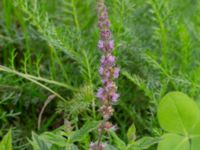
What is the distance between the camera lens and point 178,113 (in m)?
1.39

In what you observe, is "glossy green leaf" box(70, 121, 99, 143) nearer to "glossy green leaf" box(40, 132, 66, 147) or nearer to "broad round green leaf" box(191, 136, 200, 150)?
"glossy green leaf" box(40, 132, 66, 147)

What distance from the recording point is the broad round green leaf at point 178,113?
138 cm

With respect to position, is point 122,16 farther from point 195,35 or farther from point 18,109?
point 18,109

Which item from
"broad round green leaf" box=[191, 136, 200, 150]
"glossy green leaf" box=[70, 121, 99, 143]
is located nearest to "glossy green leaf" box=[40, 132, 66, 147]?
"glossy green leaf" box=[70, 121, 99, 143]

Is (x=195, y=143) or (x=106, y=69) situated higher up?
(x=106, y=69)

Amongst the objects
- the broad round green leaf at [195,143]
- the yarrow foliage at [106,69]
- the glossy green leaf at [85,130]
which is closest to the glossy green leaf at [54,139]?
the glossy green leaf at [85,130]

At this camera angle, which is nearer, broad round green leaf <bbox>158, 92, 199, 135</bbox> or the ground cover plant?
broad round green leaf <bbox>158, 92, 199, 135</bbox>

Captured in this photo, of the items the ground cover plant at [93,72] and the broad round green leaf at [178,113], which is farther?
the ground cover plant at [93,72]

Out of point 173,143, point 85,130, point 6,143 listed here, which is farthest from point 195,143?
point 6,143

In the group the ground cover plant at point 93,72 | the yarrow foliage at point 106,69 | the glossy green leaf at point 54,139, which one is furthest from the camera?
the ground cover plant at point 93,72

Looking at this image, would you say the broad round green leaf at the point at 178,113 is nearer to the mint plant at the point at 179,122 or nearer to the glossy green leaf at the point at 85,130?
the mint plant at the point at 179,122

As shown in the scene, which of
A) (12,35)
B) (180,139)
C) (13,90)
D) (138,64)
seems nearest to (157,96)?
(138,64)

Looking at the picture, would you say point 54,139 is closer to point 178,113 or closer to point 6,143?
point 6,143

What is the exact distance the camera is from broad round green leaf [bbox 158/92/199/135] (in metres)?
1.38
